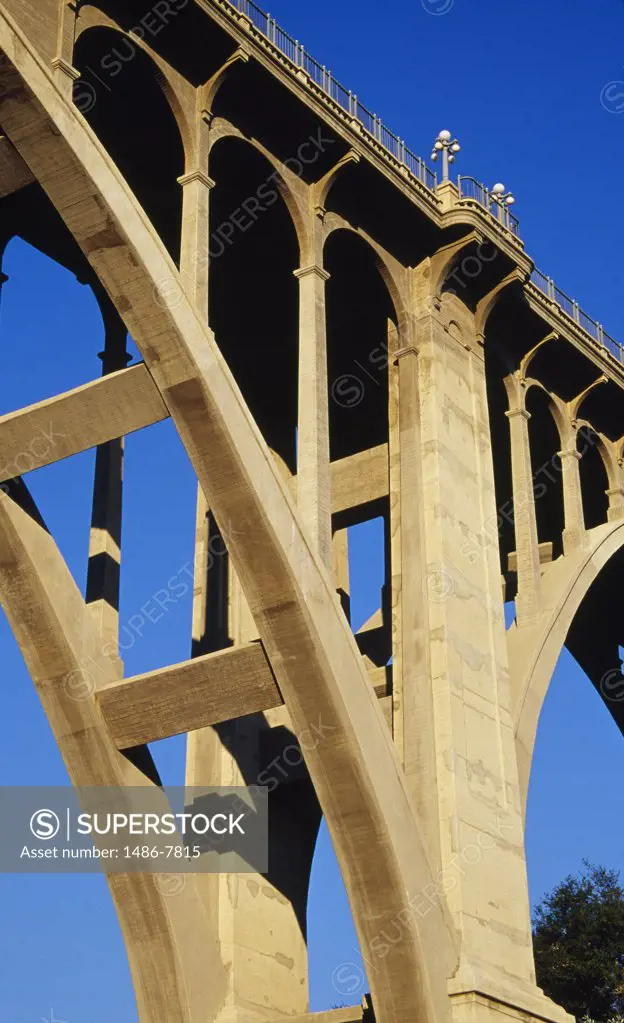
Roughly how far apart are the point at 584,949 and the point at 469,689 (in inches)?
905

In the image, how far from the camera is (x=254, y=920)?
23984mm

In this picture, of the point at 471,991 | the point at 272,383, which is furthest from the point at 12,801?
the point at 272,383

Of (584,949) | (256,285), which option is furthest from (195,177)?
(584,949)

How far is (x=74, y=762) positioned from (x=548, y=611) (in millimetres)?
9818

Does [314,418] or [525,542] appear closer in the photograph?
[314,418]

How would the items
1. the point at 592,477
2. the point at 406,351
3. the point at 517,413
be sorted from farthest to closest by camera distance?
the point at 592,477 → the point at 517,413 → the point at 406,351

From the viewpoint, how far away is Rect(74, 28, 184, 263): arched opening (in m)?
22.3

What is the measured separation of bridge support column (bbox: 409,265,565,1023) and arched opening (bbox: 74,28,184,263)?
4.87 metres

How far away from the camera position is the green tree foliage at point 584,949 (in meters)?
43.0

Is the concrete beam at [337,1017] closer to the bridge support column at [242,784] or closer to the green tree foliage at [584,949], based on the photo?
the bridge support column at [242,784]

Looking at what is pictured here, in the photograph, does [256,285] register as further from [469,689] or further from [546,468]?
[546,468]

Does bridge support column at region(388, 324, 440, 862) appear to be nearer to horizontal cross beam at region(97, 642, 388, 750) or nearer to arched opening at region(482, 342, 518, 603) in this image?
arched opening at region(482, 342, 518, 603)

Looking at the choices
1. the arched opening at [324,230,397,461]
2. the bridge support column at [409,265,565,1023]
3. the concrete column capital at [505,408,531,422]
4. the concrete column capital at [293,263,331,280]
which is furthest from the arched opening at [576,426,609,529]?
the concrete column capital at [293,263,331,280]

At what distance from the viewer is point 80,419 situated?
20.5 meters
